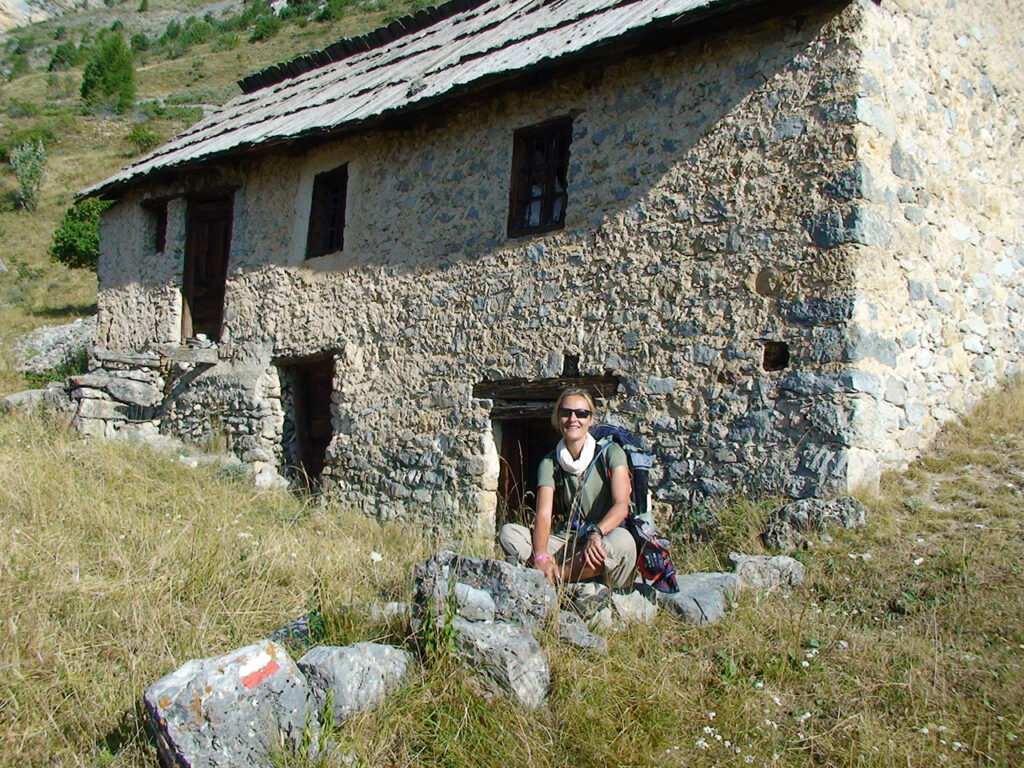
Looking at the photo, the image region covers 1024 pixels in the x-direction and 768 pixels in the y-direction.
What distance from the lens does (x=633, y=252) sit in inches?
260

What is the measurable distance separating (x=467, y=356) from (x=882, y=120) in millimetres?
3722

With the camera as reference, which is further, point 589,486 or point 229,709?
point 589,486

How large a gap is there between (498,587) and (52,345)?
13.8m

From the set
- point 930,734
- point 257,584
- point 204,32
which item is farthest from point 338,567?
point 204,32

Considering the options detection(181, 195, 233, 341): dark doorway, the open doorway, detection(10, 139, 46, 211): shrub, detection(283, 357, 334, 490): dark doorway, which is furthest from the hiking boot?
detection(10, 139, 46, 211): shrub

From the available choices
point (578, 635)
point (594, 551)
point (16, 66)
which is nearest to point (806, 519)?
point (594, 551)

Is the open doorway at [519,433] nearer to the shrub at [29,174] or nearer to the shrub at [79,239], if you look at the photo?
the shrub at [79,239]

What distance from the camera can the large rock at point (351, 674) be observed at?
3439 mm

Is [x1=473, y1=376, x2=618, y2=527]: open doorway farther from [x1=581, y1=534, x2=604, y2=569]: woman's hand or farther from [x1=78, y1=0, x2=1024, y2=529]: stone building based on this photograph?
[x1=581, y1=534, x2=604, y2=569]: woman's hand

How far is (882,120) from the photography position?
5.90 meters

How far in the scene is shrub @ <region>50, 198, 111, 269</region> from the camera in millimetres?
21062

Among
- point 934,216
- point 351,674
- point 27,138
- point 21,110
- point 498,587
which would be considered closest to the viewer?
point 351,674

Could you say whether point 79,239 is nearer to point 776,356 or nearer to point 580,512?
point 776,356

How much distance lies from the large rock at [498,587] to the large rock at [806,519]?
1.90m
